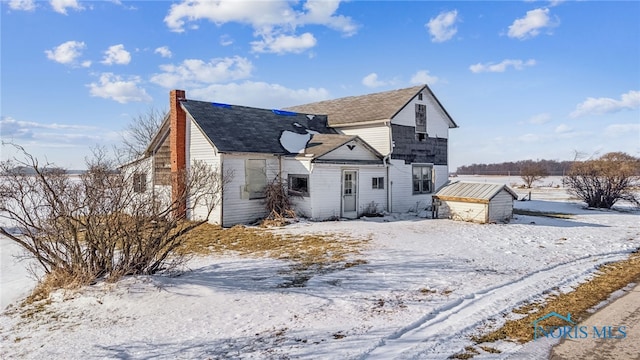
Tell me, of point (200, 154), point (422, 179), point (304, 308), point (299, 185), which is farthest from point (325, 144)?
point (304, 308)

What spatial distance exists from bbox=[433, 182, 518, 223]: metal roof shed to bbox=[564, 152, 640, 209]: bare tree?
1027 centimetres

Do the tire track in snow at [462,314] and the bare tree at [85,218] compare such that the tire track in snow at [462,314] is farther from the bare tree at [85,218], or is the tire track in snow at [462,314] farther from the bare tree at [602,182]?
the bare tree at [602,182]

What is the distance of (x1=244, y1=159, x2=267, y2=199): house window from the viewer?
15828 mm

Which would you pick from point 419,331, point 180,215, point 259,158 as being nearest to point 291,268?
point 180,215

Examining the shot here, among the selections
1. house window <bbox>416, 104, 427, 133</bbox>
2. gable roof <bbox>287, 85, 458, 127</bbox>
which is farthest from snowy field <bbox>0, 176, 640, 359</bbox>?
house window <bbox>416, 104, 427, 133</bbox>

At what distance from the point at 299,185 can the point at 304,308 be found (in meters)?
10.7

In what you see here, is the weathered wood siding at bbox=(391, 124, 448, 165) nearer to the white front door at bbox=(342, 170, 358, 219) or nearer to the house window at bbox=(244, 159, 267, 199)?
the white front door at bbox=(342, 170, 358, 219)

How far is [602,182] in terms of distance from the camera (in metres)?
23.1

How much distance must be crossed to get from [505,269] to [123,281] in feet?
24.9

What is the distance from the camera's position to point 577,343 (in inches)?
188

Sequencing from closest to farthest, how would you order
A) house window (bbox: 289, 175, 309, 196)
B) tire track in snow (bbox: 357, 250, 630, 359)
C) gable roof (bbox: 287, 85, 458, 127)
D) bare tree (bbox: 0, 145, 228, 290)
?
1. tire track in snow (bbox: 357, 250, 630, 359)
2. bare tree (bbox: 0, 145, 228, 290)
3. house window (bbox: 289, 175, 309, 196)
4. gable roof (bbox: 287, 85, 458, 127)

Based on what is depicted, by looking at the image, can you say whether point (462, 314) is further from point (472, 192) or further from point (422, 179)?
point (422, 179)

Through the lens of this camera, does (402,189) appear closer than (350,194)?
No

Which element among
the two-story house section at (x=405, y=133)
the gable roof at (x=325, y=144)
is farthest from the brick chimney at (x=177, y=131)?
the two-story house section at (x=405, y=133)
